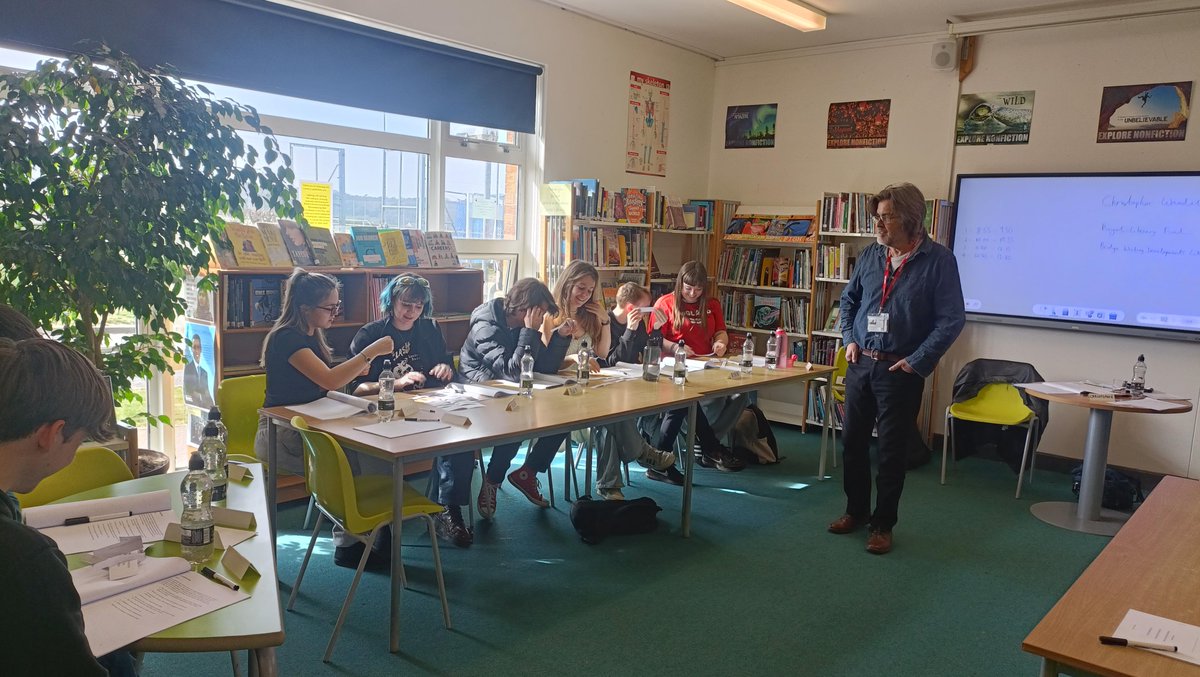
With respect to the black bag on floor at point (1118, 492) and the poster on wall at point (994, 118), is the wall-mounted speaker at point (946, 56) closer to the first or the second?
the poster on wall at point (994, 118)

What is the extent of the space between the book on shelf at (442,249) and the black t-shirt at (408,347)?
97 cm

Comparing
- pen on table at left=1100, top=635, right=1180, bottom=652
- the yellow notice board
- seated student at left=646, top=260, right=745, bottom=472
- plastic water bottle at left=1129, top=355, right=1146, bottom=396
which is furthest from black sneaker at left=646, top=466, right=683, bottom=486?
pen on table at left=1100, top=635, right=1180, bottom=652

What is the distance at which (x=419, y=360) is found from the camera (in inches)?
158

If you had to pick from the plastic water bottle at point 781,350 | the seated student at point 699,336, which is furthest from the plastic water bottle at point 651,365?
the plastic water bottle at point 781,350

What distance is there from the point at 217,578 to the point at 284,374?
178 cm

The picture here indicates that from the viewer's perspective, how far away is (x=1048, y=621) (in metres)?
1.63

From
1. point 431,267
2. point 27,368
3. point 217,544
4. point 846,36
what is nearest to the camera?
point 27,368

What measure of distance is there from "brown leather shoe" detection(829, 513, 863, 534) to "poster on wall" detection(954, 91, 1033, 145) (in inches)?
125

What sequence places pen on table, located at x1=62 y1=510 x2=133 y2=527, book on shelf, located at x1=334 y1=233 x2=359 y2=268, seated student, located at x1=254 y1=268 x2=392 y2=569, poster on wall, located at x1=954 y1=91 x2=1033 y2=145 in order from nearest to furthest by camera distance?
pen on table, located at x1=62 y1=510 x2=133 y2=527 → seated student, located at x1=254 y1=268 x2=392 y2=569 → book on shelf, located at x1=334 y1=233 x2=359 y2=268 → poster on wall, located at x1=954 y1=91 x2=1033 y2=145

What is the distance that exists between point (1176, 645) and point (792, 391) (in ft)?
17.5

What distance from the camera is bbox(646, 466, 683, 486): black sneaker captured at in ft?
16.1

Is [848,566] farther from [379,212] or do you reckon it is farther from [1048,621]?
[379,212]

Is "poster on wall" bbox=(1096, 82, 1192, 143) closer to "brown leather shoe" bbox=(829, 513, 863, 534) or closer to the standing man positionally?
the standing man

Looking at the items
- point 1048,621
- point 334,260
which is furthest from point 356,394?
point 1048,621
